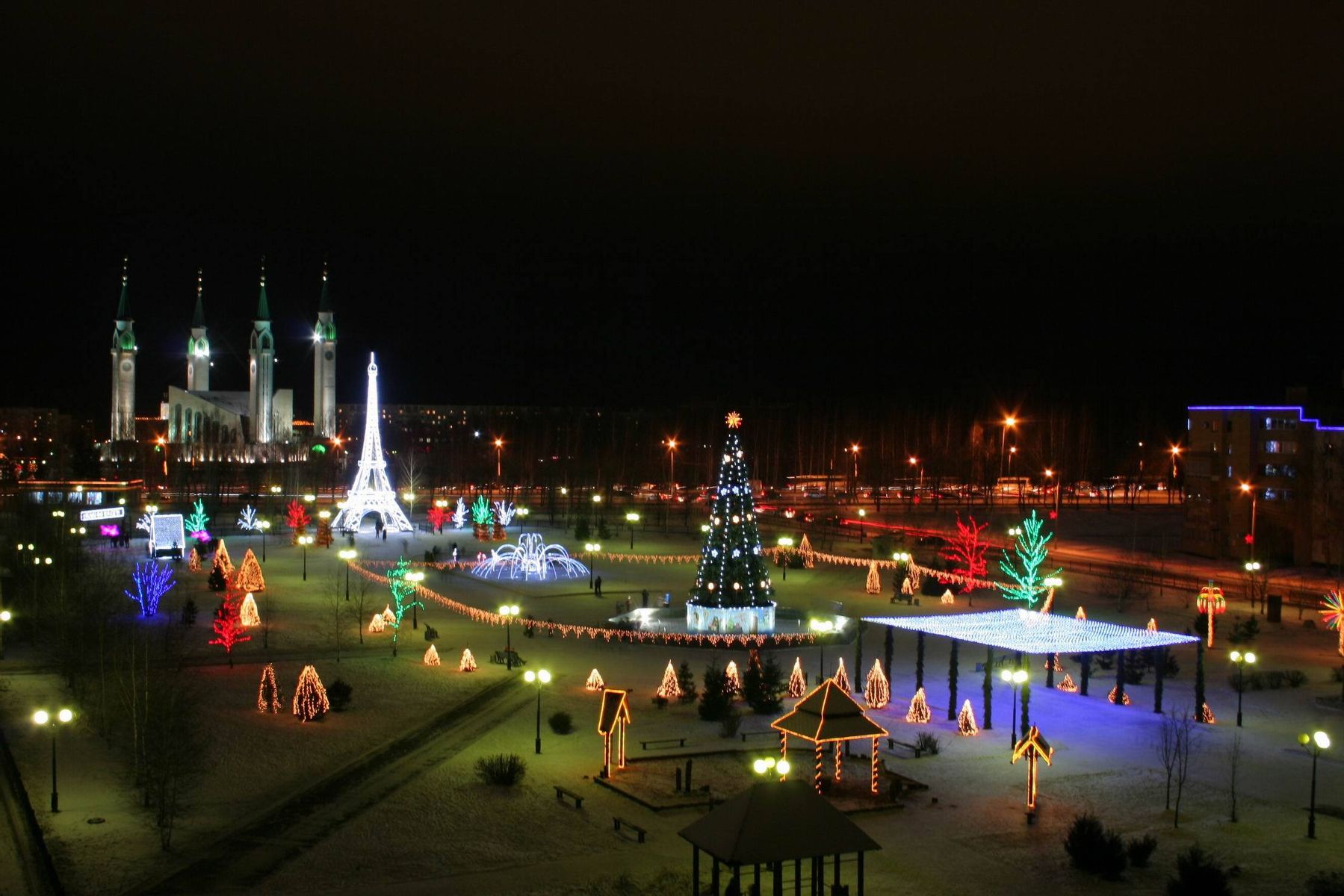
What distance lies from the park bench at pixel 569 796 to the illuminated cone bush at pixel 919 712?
25.5ft

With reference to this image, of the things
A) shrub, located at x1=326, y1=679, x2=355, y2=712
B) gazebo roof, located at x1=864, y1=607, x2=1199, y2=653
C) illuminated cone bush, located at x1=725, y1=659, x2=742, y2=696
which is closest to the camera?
gazebo roof, located at x1=864, y1=607, x2=1199, y2=653

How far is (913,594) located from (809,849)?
94.6ft

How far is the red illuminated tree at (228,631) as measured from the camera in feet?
99.5

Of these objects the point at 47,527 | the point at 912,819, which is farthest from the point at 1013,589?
the point at 47,527

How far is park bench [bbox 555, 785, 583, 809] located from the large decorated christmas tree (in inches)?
551

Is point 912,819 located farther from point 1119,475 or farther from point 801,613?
point 1119,475

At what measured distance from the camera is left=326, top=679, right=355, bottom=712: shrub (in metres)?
25.1

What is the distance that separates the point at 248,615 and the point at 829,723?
20.3 m

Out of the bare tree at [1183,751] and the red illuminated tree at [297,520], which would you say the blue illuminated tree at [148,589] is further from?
the bare tree at [1183,751]

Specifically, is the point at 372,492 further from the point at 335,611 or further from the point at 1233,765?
the point at 1233,765

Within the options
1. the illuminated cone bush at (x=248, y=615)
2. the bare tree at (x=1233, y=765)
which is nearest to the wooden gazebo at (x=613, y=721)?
the bare tree at (x=1233, y=765)

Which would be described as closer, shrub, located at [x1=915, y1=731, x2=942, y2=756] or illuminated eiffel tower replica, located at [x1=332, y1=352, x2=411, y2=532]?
shrub, located at [x1=915, y1=731, x2=942, y2=756]

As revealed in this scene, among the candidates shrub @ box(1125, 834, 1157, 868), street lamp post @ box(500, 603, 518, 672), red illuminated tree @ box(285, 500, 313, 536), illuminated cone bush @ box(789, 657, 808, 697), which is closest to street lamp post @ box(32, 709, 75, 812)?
street lamp post @ box(500, 603, 518, 672)

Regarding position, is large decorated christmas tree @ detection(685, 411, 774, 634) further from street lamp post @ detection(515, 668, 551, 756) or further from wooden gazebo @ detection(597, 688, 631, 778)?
wooden gazebo @ detection(597, 688, 631, 778)
